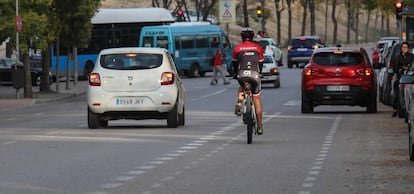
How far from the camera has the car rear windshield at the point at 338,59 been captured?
2911 centimetres

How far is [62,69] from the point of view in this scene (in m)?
60.1

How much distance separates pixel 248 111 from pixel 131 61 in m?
4.91

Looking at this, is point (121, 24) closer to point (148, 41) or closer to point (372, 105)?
point (148, 41)

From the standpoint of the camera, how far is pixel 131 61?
2330cm

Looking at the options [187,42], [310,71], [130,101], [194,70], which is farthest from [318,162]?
[194,70]

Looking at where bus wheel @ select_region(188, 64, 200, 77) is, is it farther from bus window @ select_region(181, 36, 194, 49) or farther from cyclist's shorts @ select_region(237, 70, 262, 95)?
cyclist's shorts @ select_region(237, 70, 262, 95)

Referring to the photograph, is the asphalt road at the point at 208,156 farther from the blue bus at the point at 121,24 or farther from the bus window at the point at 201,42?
the blue bus at the point at 121,24

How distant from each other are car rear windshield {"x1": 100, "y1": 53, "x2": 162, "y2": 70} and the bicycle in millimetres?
4174

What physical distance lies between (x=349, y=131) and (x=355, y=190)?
33.3ft

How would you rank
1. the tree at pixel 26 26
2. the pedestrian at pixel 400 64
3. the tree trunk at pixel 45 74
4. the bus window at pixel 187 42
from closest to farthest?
the pedestrian at pixel 400 64 → the tree at pixel 26 26 → the tree trunk at pixel 45 74 → the bus window at pixel 187 42

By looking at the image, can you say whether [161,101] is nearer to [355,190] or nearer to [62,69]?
[355,190]

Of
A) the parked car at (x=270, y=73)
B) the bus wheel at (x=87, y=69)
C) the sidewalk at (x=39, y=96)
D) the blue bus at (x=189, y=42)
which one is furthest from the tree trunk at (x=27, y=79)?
the bus wheel at (x=87, y=69)

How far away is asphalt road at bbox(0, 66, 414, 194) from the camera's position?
1323cm

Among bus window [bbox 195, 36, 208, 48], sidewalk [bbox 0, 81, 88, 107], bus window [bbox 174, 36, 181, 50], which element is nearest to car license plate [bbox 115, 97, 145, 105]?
sidewalk [bbox 0, 81, 88, 107]
